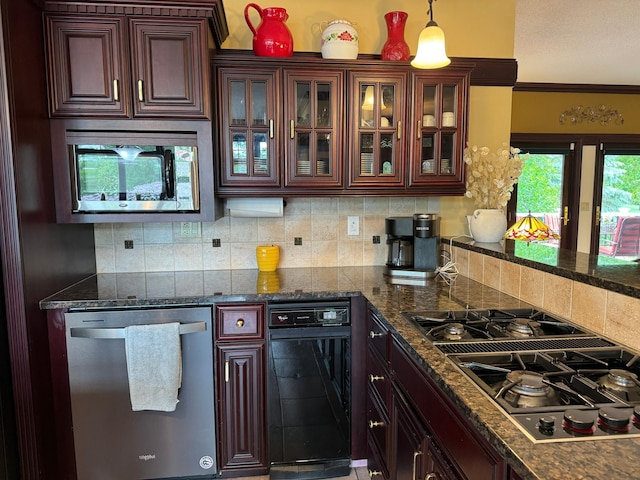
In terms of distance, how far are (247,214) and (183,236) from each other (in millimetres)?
441

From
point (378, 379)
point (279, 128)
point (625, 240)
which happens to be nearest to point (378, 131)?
point (279, 128)

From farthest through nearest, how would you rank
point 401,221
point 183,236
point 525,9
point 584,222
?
point 584,222 → point 525,9 → point 183,236 → point 401,221

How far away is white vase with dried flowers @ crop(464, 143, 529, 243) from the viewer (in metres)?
2.26

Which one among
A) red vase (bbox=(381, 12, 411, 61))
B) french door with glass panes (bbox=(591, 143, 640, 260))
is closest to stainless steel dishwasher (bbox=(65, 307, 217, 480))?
red vase (bbox=(381, 12, 411, 61))

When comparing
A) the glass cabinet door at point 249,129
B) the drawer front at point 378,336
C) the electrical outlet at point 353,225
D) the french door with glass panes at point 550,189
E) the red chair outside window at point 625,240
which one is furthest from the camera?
the red chair outside window at point 625,240

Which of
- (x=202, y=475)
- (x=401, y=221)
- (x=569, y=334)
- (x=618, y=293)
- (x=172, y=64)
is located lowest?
(x=202, y=475)

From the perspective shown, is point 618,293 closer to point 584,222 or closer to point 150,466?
point 150,466

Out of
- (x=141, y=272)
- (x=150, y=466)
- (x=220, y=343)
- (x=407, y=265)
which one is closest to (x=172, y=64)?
(x=141, y=272)

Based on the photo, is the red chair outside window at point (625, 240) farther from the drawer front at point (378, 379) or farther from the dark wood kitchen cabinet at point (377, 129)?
the drawer front at point (378, 379)

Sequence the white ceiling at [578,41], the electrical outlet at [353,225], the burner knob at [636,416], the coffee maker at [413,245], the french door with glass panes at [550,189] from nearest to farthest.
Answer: the burner knob at [636,416] → the coffee maker at [413,245] → the electrical outlet at [353,225] → the white ceiling at [578,41] → the french door with glass panes at [550,189]

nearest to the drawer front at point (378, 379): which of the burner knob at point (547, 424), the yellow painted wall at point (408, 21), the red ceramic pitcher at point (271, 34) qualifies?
the burner knob at point (547, 424)

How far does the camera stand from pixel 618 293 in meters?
Result: 1.28

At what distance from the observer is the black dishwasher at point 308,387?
198 cm

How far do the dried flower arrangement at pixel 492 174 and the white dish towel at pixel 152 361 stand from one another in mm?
1736
